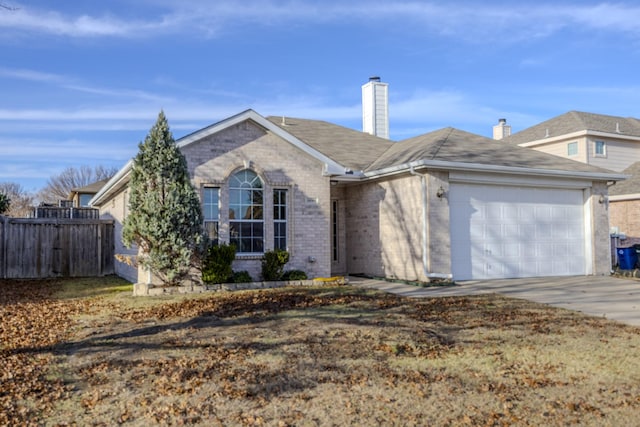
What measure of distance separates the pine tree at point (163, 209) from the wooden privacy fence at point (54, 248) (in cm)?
812

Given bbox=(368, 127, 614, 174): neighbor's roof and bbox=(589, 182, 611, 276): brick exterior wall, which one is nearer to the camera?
bbox=(368, 127, 614, 174): neighbor's roof

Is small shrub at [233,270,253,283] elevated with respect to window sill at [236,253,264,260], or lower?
lower

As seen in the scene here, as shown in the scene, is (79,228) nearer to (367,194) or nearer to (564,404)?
(367,194)

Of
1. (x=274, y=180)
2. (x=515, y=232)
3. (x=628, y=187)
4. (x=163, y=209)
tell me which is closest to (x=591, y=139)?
(x=628, y=187)

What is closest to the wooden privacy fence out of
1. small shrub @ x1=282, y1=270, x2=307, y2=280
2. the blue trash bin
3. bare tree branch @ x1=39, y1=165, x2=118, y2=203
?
small shrub @ x1=282, y1=270, x2=307, y2=280

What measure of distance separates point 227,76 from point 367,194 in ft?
19.0

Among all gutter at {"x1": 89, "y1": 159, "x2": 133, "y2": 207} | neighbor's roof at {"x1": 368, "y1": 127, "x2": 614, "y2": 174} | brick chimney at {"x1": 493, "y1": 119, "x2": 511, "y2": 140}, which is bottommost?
gutter at {"x1": 89, "y1": 159, "x2": 133, "y2": 207}

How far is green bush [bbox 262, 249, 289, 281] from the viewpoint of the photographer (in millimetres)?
12969

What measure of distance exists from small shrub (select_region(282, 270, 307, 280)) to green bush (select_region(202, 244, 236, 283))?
5.47 ft

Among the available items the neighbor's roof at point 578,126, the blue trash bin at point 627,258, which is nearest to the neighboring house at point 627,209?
the blue trash bin at point 627,258

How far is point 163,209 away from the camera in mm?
11641

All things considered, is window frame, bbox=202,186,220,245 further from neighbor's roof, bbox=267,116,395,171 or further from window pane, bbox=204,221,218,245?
neighbor's roof, bbox=267,116,395,171

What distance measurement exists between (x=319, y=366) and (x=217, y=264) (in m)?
6.91

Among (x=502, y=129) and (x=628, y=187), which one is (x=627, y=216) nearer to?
A: (x=628, y=187)
